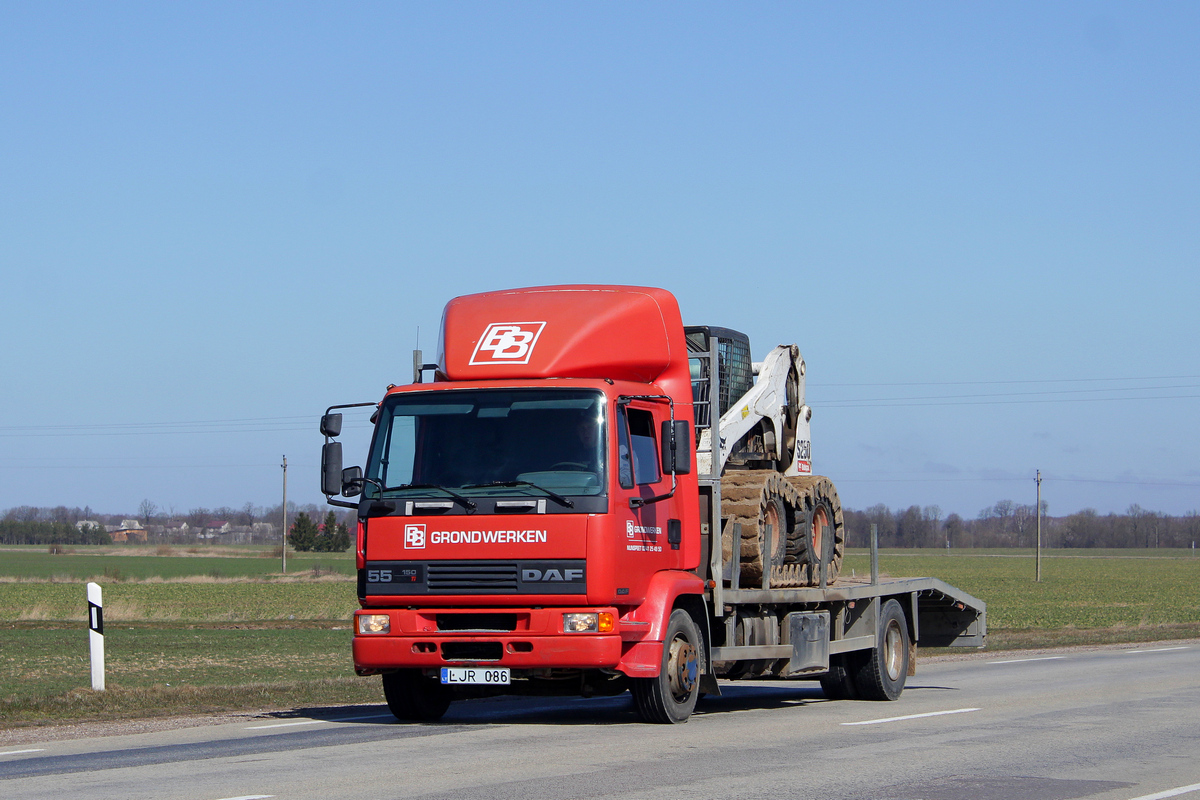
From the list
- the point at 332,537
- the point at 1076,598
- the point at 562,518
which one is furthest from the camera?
the point at 332,537

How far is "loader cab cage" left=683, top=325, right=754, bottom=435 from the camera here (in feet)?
45.7

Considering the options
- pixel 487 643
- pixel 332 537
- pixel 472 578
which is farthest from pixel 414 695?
pixel 332 537

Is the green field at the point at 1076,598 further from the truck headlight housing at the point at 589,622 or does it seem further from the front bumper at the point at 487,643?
the front bumper at the point at 487,643

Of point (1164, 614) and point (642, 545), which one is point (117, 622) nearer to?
point (642, 545)

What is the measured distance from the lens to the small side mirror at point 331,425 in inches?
473

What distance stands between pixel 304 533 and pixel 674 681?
124 m

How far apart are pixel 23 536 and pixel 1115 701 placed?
19584 centimetres

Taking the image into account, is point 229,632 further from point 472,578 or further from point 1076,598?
point 1076,598

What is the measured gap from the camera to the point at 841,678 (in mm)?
16125

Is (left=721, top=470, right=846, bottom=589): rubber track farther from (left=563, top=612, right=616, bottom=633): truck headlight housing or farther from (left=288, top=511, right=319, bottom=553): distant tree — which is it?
(left=288, top=511, right=319, bottom=553): distant tree

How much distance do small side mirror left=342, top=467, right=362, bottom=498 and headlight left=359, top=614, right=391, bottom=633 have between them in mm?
1022

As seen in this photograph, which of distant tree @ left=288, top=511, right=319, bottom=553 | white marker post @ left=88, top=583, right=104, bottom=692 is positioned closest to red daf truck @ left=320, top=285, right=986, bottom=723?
white marker post @ left=88, top=583, right=104, bottom=692

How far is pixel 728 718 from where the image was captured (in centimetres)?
1335

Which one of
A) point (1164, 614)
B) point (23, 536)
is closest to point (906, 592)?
point (1164, 614)
